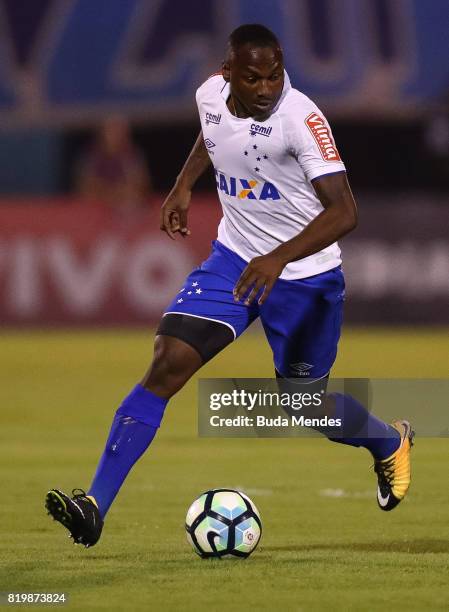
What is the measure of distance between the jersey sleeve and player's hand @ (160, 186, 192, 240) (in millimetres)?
818

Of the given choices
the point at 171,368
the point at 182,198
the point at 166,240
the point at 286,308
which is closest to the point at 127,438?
the point at 171,368

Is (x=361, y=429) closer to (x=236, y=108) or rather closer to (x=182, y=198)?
(x=182, y=198)

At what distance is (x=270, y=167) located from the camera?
21.7 feet

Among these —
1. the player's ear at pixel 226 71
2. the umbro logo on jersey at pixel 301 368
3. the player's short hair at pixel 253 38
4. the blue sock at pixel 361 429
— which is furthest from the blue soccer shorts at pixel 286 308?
the player's short hair at pixel 253 38

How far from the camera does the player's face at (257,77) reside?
631 cm

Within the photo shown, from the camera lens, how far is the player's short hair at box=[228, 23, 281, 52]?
20.7 feet

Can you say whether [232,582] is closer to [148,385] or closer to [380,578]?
[380,578]

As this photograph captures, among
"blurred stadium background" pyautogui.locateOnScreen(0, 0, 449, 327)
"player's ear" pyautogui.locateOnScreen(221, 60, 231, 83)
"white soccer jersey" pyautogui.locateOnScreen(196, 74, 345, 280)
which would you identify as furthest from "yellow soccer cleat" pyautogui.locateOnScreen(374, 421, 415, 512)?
"blurred stadium background" pyautogui.locateOnScreen(0, 0, 449, 327)

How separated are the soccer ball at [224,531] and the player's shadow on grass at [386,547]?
282 mm

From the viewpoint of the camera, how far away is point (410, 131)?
2083cm

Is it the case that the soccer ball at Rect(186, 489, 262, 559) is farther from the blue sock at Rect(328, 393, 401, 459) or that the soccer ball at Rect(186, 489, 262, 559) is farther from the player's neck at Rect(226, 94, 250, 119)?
the player's neck at Rect(226, 94, 250, 119)

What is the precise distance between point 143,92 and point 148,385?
47.3 ft

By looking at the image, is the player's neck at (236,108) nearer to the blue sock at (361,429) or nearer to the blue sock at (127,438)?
the blue sock at (127,438)

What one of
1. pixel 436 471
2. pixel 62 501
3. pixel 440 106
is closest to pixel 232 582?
pixel 62 501
